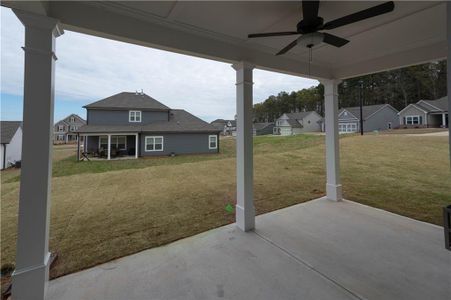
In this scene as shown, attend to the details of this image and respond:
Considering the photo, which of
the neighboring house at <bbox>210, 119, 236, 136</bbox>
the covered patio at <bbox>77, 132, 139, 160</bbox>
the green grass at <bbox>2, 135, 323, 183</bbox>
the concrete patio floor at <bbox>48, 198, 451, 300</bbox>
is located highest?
the neighboring house at <bbox>210, 119, 236, 136</bbox>

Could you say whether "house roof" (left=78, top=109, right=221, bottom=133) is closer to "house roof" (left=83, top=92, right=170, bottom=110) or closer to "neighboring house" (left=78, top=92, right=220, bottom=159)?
"neighboring house" (left=78, top=92, right=220, bottom=159)

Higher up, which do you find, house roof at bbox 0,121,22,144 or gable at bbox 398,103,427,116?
gable at bbox 398,103,427,116

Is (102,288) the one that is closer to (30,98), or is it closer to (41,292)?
(41,292)

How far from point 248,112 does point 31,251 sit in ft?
9.63

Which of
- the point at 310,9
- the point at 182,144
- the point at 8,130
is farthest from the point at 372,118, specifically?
the point at 8,130

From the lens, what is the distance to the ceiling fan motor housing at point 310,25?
2.03 meters

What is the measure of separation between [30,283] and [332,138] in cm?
508

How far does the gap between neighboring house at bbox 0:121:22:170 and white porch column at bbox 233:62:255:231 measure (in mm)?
14135

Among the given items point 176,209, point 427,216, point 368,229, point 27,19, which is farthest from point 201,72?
point 427,216

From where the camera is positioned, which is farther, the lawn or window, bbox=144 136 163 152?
window, bbox=144 136 163 152

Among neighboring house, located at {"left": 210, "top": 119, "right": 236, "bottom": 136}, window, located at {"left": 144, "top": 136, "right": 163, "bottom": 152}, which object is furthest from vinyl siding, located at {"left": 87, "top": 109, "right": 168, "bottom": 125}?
neighboring house, located at {"left": 210, "top": 119, "right": 236, "bottom": 136}

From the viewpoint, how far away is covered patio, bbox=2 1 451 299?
1829mm

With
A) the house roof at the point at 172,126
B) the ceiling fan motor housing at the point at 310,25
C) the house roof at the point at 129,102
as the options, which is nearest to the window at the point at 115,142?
the house roof at the point at 172,126

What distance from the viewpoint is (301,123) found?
31.3 m
